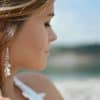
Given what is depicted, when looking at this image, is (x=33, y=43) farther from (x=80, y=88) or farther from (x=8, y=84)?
(x=80, y=88)

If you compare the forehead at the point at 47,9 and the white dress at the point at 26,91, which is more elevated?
the forehead at the point at 47,9

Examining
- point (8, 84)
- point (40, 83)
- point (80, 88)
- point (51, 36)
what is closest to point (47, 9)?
point (51, 36)

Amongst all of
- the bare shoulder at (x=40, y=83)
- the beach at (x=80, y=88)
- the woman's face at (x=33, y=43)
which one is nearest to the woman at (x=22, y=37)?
the woman's face at (x=33, y=43)

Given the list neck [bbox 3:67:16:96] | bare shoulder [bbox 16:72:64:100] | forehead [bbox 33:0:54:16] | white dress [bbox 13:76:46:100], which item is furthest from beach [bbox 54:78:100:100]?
forehead [bbox 33:0:54:16]

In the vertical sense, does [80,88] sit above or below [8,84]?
below

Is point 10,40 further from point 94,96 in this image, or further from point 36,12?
point 94,96

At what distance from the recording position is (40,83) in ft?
6.08

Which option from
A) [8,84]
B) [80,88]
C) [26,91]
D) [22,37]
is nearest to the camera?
[22,37]

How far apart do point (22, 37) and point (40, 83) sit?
393 millimetres

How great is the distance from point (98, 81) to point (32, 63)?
186cm

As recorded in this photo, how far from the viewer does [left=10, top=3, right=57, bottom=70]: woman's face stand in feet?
4.93

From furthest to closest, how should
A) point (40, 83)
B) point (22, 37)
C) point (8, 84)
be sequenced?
point (40, 83) → point (8, 84) → point (22, 37)

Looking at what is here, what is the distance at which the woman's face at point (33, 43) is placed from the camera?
1.50 m

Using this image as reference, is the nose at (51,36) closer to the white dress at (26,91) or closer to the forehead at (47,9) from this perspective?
the forehead at (47,9)
